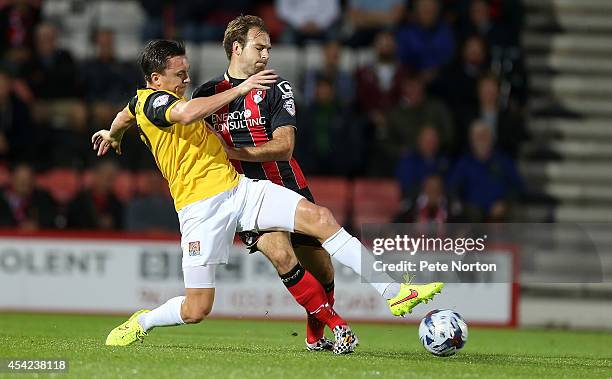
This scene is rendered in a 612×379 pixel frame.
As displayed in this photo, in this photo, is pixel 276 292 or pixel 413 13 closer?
pixel 276 292

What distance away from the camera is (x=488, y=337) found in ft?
40.8

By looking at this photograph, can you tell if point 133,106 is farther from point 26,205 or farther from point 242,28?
point 26,205

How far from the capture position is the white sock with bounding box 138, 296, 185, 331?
8.44 meters

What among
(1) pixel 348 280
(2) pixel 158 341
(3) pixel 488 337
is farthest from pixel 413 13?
(2) pixel 158 341

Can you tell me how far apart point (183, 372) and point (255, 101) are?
2.32m

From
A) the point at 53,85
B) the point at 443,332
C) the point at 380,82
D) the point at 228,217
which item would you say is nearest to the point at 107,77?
the point at 53,85

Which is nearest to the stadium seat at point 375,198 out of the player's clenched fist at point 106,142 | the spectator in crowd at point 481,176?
the spectator in crowd at point 481,176

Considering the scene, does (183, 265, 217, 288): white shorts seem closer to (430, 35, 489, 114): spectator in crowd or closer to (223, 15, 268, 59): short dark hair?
(223, 15, 268, 59): short dark hair

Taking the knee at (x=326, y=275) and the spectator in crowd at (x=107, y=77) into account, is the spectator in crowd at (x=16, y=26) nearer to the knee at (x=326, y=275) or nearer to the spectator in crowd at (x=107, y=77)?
the spectator in crowd at (x=107, y=77)

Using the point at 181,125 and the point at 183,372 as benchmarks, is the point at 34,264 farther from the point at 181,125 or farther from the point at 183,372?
the point at 183,372

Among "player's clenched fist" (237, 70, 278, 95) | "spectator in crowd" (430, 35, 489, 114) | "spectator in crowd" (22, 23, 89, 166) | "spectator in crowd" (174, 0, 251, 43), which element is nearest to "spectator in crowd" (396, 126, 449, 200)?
"spectator in crowd" (430, 35, 489, 114)

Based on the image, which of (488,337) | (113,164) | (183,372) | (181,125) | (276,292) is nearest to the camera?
(183,372)

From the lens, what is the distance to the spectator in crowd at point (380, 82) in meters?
16.4

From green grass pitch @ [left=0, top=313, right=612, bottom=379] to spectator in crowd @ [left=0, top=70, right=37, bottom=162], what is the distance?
3.67 meters
